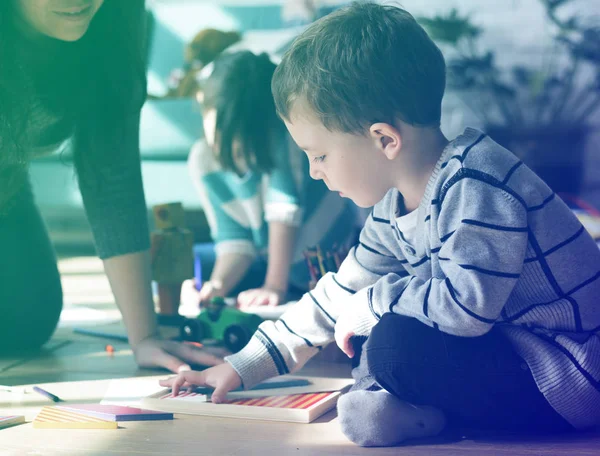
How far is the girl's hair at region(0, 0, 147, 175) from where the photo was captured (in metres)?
1.17

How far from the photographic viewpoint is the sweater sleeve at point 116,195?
1193 mm

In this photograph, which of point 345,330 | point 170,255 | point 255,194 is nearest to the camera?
point 345,330

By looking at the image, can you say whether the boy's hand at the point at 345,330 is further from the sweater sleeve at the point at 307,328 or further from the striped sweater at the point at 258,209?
the striped sweater at the point at 258,209

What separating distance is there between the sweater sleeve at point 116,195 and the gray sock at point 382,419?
464 millimetres

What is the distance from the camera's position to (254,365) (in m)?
0.98

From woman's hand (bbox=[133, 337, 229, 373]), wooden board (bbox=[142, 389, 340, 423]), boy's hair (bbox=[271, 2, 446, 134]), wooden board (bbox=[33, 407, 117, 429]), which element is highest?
boy's hair (bbox=[271, 2, 446, 134])

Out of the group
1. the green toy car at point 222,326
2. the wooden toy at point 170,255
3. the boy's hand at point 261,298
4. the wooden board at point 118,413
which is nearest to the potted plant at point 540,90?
the boy's hand at point 261,298

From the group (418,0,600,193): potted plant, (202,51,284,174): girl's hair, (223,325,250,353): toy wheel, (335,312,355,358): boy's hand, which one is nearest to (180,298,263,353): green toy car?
(223,325,250,353): toy wheel

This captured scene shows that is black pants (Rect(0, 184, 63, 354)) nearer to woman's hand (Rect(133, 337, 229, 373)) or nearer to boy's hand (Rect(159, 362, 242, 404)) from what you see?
woman's hand (Rect(133, 337, 229, 373))

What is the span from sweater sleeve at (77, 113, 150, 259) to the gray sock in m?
0.46

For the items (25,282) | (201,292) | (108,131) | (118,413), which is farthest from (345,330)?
(201,292)

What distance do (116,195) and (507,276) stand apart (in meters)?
0.62

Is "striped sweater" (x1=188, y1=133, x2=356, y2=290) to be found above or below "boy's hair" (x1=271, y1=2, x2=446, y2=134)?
below

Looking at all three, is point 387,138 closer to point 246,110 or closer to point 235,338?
point 235,338
